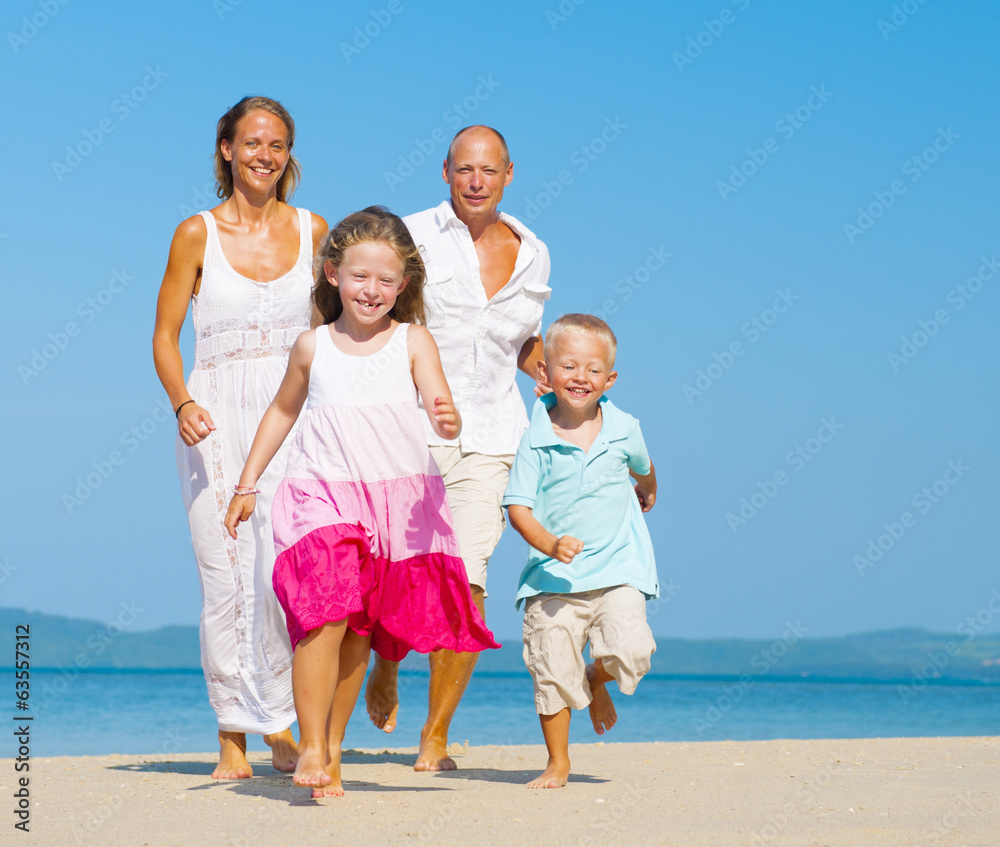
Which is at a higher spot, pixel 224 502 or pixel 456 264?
pixel 456 264

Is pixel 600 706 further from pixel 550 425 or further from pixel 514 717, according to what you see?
pixel 514 717

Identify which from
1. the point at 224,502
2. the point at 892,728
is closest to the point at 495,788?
the point at 224,502

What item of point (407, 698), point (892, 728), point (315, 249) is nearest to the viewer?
point (315, 249)

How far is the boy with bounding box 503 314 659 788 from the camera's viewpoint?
4.08m

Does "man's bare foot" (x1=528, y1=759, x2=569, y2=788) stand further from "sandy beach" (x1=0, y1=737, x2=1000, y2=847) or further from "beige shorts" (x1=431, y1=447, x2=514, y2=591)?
"beige shorts" (x1=431, y1=447, x2=514, y2=591)

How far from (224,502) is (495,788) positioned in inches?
64.8

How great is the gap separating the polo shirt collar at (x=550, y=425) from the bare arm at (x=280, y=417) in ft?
2.89

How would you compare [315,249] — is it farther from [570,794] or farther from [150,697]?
[150,697]

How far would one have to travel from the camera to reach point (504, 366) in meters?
5.21

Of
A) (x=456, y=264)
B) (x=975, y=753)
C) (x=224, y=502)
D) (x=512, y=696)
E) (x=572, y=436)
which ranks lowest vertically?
(x=512, y=696)

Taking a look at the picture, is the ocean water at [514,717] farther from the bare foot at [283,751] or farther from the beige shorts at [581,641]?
the beige shorts at [581,641]

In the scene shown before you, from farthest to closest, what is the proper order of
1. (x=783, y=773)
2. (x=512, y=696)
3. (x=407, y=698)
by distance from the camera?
1. (x=512, y=696)
2. (x=407, y=698)
3. (x=783, y=773)

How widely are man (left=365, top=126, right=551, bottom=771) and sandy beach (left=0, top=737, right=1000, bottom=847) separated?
1.28 feet

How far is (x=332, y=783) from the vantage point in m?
3.83
